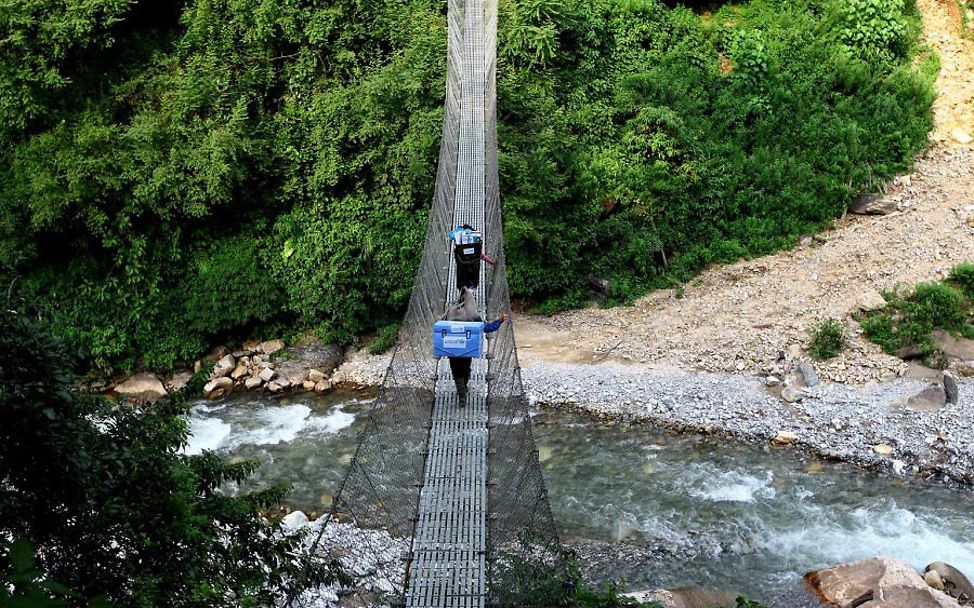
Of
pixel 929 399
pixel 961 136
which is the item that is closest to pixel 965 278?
pixel 929 399

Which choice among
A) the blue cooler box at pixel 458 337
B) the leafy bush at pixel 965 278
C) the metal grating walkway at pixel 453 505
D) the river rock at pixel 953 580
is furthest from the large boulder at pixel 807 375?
the blue cooler box at pixel 458 337

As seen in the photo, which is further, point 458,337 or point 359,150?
point 359,150

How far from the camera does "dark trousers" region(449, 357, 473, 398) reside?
5.28m

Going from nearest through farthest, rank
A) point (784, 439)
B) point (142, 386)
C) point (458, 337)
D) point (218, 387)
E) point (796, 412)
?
1. point (458, 337)
2. point (784, 439)
3. point (796, 412)
4. point (218, 387)
5. point (142, 386)

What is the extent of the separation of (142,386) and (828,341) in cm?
798

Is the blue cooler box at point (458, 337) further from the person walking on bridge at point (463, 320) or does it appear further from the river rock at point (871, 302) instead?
the river rock at point (871, 302)

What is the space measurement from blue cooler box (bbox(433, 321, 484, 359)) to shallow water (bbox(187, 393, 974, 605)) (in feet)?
6.70

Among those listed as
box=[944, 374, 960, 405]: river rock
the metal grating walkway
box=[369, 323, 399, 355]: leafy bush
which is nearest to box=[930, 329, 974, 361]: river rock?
box=[944, 374, 960, 405]: river rock

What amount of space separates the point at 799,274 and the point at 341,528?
678 centimetres

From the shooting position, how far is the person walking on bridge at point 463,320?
5.11 meters

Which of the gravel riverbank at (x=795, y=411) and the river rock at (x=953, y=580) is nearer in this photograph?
the river rock at (x=953, y=580)

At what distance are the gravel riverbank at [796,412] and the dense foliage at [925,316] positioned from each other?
1.84 feet

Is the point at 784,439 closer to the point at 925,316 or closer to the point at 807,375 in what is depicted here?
the point at 807,375

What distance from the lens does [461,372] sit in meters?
5.36
